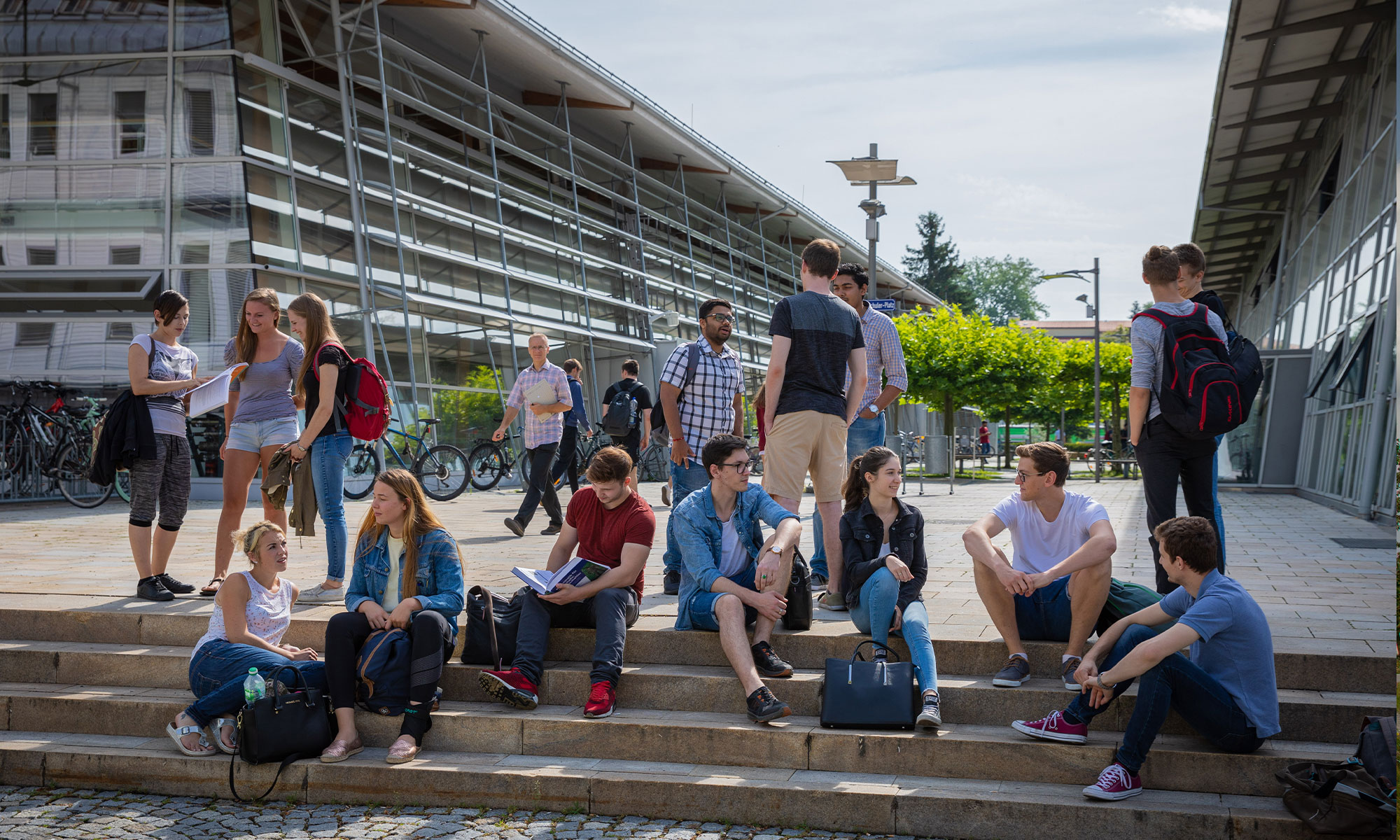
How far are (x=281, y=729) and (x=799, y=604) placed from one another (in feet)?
8.00

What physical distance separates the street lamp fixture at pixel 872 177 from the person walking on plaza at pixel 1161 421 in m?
11.3

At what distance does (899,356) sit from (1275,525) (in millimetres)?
7034

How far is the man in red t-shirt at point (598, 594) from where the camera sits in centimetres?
519

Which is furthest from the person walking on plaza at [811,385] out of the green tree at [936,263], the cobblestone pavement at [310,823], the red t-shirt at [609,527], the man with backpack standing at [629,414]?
the green tree at [936,263]

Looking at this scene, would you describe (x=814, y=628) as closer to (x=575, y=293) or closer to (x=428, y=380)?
(x=428, y=380)

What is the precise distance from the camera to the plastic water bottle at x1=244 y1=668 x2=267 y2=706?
4871 millimetres

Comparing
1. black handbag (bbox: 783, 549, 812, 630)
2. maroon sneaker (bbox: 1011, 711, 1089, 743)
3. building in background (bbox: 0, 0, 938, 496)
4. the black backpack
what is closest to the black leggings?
black handbag (bbox: 783, 549, 812, 630)

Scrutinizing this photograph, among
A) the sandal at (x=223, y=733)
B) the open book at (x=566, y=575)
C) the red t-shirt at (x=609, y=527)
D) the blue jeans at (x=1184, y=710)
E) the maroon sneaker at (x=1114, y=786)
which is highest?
the red t-shirt at (x=609, y=527)

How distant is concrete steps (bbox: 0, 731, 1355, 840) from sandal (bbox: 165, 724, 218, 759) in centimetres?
4

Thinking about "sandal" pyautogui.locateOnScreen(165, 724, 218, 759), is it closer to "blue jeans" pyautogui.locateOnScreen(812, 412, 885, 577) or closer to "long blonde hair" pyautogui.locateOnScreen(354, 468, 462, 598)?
"long blonde hair" pyautogui.locateOnScreen(354, 468, 462, 598)

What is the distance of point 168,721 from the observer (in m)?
5.34

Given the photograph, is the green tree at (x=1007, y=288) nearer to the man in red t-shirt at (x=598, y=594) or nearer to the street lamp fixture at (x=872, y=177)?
the street lamp fixture at (x=872, y=177)

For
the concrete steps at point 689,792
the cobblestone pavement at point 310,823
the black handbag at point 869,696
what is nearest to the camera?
the concrete steps at point 689,792

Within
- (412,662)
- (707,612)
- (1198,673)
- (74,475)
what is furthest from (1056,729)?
(74,475)
